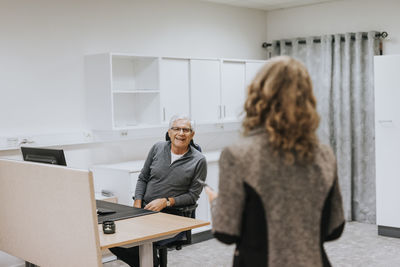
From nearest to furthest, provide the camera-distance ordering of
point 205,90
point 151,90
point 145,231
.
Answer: point 145,231 → point 151,90 → point 205,90

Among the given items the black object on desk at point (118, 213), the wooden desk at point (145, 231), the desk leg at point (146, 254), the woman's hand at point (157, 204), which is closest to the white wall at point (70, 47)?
the black object on desk at point (118, 213)

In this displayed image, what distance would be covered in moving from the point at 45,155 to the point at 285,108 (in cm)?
203

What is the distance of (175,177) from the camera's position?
3.81 metres

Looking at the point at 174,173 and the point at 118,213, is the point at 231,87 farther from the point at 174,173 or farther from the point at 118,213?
the point at 118,213

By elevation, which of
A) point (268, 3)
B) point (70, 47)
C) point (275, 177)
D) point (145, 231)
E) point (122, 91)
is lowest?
point (145, 231)

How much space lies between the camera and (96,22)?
199 inches

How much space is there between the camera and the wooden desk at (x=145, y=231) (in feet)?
9.12

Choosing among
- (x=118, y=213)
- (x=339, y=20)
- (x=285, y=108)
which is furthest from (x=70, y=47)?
(x=285, y=108)

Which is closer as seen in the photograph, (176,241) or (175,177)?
(176,241)

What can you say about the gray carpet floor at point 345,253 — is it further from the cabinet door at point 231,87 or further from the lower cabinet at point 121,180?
the cabinet door at point 231,87

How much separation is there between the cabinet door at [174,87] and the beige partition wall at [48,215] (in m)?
2.05

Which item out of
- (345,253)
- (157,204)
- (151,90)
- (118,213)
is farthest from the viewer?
(151,90)

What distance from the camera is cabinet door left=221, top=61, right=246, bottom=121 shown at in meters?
5.80

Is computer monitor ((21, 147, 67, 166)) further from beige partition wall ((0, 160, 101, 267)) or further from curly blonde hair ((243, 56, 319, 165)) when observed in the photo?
curly blonde hair ((243, 56, 319, 165))
